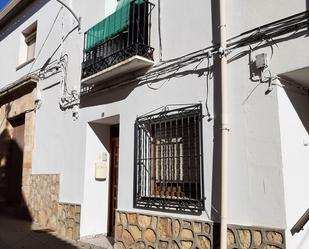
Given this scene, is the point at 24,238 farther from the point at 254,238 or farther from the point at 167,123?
the point at 254,238

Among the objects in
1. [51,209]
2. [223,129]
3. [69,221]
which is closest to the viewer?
[223,129]

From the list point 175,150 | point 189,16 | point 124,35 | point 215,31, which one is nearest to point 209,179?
point 175,150

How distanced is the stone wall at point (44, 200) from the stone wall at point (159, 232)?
2.65m

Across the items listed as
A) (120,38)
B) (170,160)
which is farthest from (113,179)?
(120,38)

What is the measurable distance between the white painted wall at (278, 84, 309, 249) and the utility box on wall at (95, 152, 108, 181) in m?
4.31

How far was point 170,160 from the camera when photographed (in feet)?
19.2

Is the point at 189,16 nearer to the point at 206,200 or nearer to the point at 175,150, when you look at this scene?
the point at 175,150

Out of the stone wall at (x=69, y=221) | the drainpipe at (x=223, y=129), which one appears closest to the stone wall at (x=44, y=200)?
the stone wall at (x=69, y=221)

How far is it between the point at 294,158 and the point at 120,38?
12.5 ft

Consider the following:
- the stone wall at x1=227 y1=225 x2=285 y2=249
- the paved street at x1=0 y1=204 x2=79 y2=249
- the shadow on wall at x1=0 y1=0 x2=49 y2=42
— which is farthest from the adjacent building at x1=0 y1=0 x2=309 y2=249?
the shadow on wall at x1=0 y1=0 x2=49 y2=42

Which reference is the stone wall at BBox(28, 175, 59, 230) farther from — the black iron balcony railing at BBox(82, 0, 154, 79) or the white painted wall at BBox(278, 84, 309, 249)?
the white painted wall at BBox(278, 84, 309, 249)

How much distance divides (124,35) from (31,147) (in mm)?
4810

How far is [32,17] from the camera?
11203 millimetres

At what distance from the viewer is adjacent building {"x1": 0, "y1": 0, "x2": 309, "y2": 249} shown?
4473 mm
